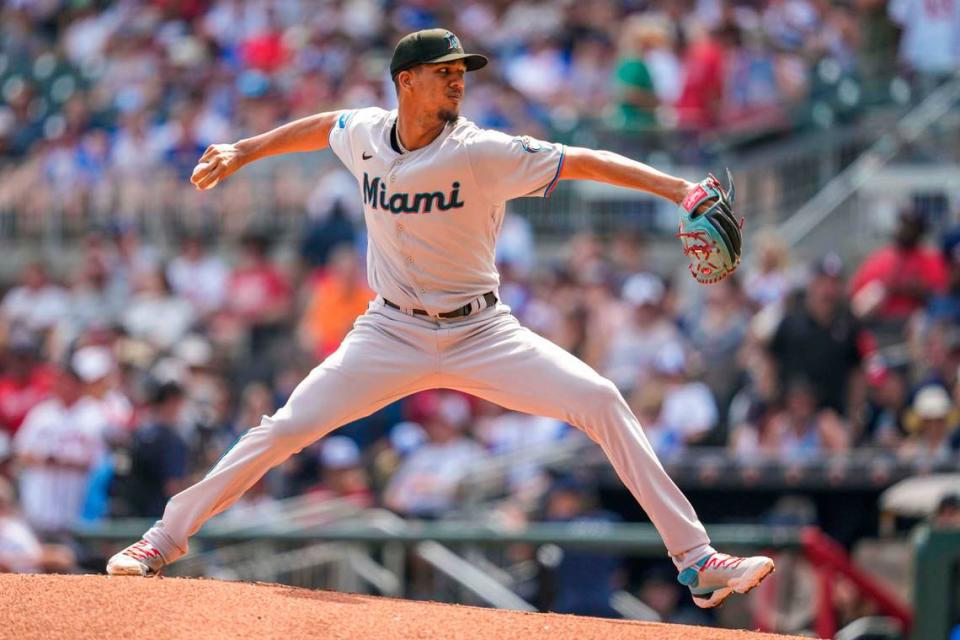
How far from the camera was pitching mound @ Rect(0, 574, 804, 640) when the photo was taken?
5562 mm

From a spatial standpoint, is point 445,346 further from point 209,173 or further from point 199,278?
point 199,278

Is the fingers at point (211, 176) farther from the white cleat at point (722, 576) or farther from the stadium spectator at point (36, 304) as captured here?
the stadium spectator at point (36, 304)

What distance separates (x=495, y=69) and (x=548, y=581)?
25.0 feet

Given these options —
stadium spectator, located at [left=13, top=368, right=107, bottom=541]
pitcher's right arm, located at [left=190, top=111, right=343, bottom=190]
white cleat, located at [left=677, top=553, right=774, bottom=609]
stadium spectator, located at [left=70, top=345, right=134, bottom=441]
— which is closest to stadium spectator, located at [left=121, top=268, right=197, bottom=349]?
stadium spectator, located at [left=70, top=345, right=134, bottom=441]

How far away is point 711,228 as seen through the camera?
5.76 meters

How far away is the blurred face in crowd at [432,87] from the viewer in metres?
6.02

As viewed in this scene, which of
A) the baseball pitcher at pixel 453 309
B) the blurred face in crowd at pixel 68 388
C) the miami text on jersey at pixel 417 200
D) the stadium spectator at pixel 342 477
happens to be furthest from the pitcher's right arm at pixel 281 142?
the blurred face in crowd at pixel 68 388

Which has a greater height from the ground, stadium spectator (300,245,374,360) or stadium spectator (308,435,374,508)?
stadium spectator (300,245,374,360)

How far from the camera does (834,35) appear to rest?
1520 cm

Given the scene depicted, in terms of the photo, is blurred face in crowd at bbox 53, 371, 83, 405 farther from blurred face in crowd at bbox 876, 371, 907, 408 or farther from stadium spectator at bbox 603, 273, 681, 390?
blurred face in crowd at bbox 876, 371, 907, 408

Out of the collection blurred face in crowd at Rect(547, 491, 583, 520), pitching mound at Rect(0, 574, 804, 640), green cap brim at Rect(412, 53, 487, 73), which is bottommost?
blurred face in crowd at Rect(547, 491, 583, 520)

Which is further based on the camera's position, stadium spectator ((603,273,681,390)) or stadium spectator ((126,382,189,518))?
stadium spectator ((603,273,681,390))

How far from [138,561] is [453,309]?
4.94ft

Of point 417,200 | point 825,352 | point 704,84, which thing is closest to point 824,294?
point 825,352
